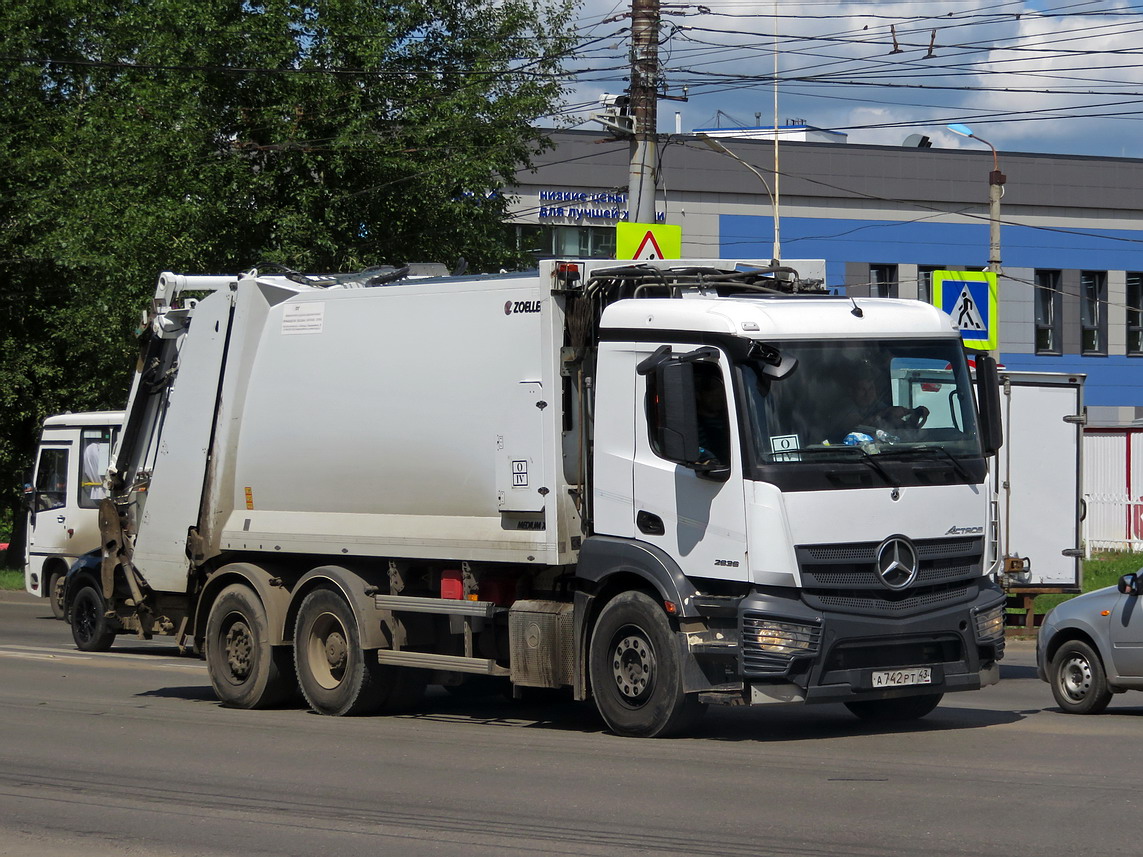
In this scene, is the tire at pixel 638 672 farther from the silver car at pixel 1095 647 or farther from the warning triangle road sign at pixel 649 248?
the warning triangle road sign at pixel 649 248

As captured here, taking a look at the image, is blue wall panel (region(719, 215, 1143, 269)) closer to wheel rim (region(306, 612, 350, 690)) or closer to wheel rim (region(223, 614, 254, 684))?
wheel rim (region(223, 614, 254, 684))

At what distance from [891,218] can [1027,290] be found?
6318 mm

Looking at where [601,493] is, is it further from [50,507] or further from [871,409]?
[50,507]

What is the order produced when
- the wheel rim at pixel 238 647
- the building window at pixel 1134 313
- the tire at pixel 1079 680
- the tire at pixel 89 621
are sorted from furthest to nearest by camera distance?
the building window at pixel 1134 313, the tire at pixel 89 621, the wheel rim at pixel 238 647, the tire at pixel 1079 680

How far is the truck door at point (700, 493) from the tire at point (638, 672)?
45 cm

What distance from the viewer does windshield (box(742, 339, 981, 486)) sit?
10.0 meters

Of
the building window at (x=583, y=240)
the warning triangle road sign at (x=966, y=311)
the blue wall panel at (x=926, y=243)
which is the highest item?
the blue wall panel at (x=926, y=243)

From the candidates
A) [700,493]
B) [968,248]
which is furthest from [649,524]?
[968,248]

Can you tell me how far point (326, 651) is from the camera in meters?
12.6

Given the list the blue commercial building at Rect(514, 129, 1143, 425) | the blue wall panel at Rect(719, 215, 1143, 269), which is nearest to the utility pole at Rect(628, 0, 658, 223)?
the blue commercial building at Rect(514, 129, 1143, 425)

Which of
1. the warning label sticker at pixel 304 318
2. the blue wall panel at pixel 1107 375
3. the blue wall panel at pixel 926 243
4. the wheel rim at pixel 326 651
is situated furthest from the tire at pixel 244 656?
the blue wall panel at pixel 1107 375

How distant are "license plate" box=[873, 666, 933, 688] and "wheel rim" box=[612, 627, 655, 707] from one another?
145 cm

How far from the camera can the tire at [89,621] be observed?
19031 millimetres

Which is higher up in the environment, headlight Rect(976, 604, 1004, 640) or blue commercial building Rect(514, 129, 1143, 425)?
blue commercial building Rect(514, 129, 1143, 425)
